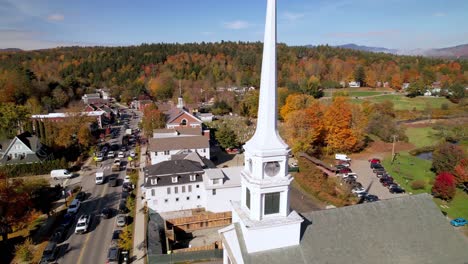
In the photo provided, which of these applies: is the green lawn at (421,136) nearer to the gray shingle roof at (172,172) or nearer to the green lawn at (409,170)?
the green lawn at (409,170)

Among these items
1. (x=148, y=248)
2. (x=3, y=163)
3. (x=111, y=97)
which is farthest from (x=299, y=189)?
(x=111, y=97)

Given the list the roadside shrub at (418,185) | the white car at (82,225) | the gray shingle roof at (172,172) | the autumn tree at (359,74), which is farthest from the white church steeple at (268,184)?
the autumn tree at (359,74)

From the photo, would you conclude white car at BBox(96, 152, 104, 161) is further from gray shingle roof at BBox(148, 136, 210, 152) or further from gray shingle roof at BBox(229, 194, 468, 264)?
gray shingle roof at BBox(229, 194, 468, 264)

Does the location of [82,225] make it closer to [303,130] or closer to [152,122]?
[152,122]

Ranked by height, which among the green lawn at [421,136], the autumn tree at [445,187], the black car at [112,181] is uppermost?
the autumn tree at [445,187]

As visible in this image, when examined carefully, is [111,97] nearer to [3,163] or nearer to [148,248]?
[3,163]

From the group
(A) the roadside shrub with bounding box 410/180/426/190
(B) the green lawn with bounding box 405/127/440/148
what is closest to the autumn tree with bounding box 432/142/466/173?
(A) the roadside shrub with bounding box 410/180/426/190
